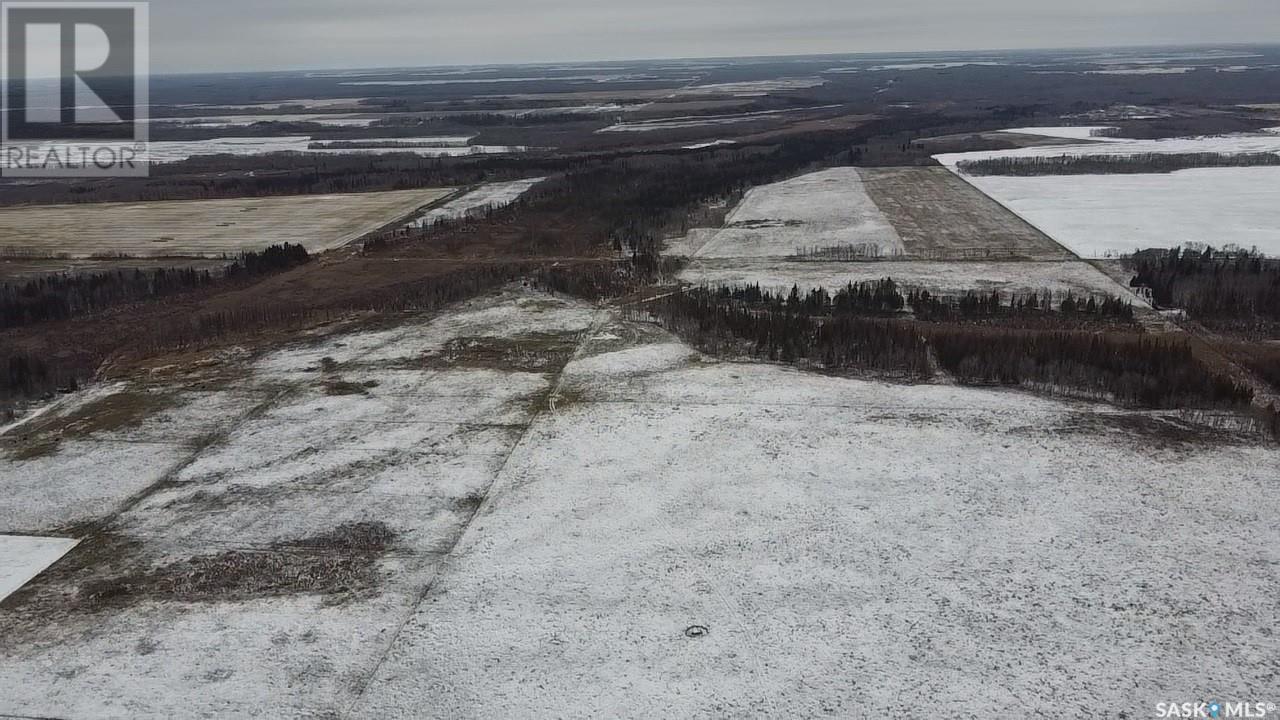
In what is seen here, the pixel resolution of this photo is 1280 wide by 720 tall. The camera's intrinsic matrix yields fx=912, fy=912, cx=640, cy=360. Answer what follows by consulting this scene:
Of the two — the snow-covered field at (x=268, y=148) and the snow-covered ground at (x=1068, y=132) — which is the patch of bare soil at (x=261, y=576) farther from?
the snow-covered ground at (x=1068, y=132)

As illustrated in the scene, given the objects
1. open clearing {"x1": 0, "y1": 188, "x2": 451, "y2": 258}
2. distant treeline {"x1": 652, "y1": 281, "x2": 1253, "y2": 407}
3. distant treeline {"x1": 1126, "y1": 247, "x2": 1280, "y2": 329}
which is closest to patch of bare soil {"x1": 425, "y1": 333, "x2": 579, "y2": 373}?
distant treeline {"x1": 652, "y1": 281, "x2": 1253, "y2": 407}

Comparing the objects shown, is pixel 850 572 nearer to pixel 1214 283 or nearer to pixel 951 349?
pixel 951 349

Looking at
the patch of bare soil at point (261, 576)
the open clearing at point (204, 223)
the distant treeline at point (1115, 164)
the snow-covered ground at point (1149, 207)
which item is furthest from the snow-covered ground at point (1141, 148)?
the patch of bare soil at point (261, 576)

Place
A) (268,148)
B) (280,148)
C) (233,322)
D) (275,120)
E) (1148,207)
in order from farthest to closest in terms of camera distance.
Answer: (275,120) → (268,148) → (280,148) → (1148,207) → (233,322)

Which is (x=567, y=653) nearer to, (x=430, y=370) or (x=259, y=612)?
(x=259, y=612)

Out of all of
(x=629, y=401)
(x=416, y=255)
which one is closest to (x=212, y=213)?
(x=416, y=255)

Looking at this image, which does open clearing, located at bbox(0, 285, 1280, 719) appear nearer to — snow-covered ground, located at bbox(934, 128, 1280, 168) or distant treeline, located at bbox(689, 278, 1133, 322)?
distant treeline, located at bbox(689, 278, 1133, 322)

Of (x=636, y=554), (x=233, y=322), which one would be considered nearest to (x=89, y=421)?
(x=233, y=322)
